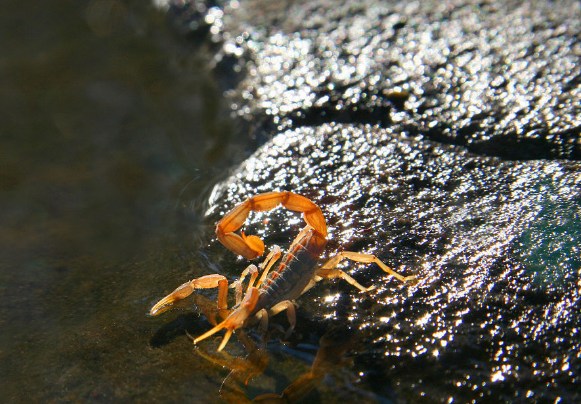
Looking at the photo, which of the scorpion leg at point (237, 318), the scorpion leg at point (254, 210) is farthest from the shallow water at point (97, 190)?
the scorpion leg at point (254, 210)

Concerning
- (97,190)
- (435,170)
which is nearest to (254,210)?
(435,170)

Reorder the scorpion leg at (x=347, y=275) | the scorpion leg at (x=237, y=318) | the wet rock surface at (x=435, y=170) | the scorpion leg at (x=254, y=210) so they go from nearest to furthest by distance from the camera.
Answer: the wet rock surface at (x=435, y=170), the scorpion leg at (x=237, y=318), the scorpion leg at (x=347, y=275), the scorpion leg at (x=254, y=210)

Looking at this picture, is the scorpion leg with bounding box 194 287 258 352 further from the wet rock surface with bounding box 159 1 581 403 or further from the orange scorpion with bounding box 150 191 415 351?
the wet rock surface with bounding box 159 1 581 403

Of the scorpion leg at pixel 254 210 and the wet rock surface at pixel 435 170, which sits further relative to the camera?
the scorpion leg at pixel 254 210

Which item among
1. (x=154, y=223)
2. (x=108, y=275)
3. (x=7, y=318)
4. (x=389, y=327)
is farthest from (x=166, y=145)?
(x=389, y=327)

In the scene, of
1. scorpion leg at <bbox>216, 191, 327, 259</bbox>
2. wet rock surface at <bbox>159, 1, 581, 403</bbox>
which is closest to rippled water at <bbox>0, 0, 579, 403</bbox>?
wet rock surface at <bbox>159, 1, 581, 403</bbox>

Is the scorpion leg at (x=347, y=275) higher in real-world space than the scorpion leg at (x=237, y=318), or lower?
higher

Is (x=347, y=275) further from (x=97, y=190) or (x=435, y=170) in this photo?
(x=97, y=190)

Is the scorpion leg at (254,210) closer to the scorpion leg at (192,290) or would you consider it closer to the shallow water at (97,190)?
the scorpion leg at (192,290)
